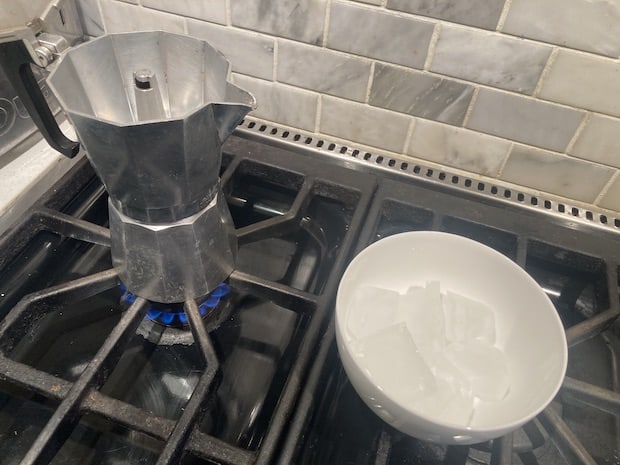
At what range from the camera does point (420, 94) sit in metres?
0.58

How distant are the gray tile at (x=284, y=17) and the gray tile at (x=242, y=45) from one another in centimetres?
1

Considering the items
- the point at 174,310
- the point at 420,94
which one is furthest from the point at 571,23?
the point at 174,310

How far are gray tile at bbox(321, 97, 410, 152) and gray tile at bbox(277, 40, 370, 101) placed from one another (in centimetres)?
2

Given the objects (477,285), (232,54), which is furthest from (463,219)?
(232,54)

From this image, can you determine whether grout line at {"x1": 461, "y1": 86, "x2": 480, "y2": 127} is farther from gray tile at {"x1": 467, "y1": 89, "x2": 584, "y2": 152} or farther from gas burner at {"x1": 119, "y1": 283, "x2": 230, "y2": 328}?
gas burner at {"x1": 119, "y1": 283, "x2": 230, "y2": 328}

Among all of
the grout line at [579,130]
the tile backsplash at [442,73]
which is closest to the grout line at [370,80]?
the tile backsplash at [442,73]

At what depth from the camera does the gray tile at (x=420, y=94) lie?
1.85 ft

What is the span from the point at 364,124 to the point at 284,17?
0.16 metres

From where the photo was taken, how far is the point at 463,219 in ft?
1.83

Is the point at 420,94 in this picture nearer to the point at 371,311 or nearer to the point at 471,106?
the point at 471,106

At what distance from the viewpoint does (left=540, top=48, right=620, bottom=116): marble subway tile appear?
493mm

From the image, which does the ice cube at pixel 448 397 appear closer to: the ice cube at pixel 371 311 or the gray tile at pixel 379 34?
the ice cube at pixel 371 311

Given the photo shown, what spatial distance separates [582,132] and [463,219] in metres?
0.16

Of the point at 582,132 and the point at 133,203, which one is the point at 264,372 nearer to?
the point at 133,203
